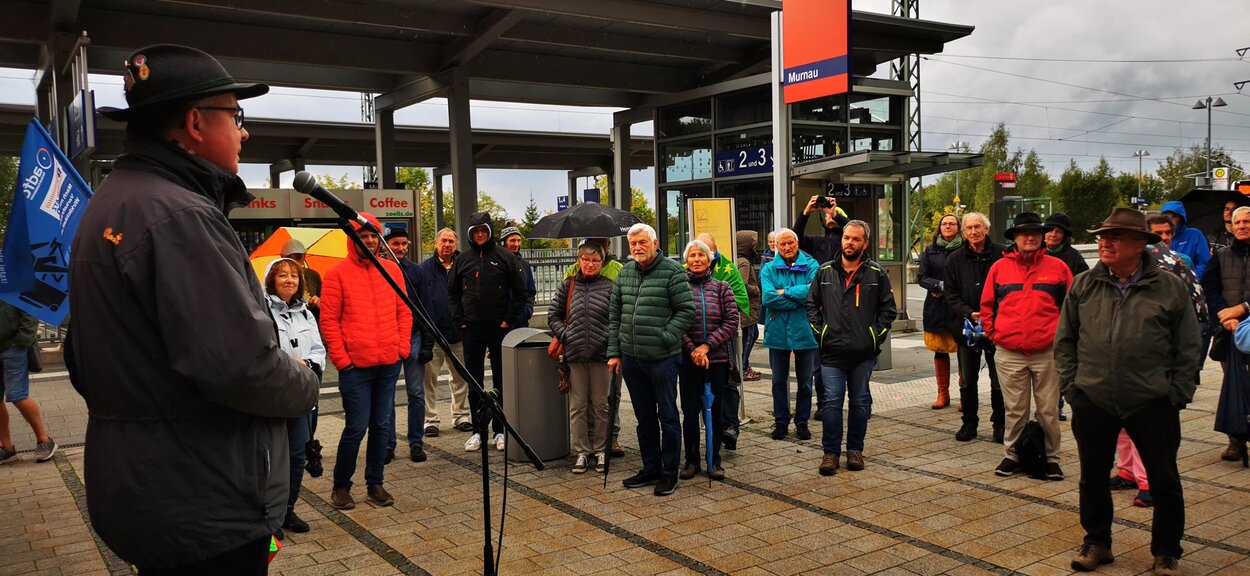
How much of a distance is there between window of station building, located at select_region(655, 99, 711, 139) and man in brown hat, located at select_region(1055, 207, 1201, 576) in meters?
15.8

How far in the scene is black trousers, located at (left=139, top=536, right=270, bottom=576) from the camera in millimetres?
2115

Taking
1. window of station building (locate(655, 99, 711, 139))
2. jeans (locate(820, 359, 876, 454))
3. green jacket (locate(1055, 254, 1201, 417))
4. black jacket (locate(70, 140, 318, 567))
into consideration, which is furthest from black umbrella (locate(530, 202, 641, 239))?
window of station building (locate(655, 99, 711, 139))

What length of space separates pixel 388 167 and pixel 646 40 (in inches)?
312

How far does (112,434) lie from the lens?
202cm

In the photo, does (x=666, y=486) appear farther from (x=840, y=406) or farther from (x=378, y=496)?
(x=378, y=496)

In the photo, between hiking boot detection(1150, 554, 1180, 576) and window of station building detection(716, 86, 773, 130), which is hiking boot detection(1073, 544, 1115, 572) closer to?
hiking boot detection(1150, 554, 1180, 576)

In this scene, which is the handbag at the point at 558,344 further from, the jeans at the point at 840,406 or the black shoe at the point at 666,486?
the jeans at the point at 840,406

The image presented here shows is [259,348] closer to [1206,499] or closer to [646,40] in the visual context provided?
[1206,499]

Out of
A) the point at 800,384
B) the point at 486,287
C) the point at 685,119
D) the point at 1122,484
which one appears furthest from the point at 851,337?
the point at 685,119

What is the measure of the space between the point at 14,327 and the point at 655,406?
526 cm

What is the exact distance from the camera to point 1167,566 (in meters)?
4.61

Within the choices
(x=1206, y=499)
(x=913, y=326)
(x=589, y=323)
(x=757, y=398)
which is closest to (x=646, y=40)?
(x=913, y=326)

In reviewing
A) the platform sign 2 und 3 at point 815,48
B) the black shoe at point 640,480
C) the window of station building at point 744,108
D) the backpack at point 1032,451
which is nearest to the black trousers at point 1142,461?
the backpack at point 1032,451

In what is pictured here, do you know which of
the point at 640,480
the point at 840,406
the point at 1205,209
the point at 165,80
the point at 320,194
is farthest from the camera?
the point at 1205,209
